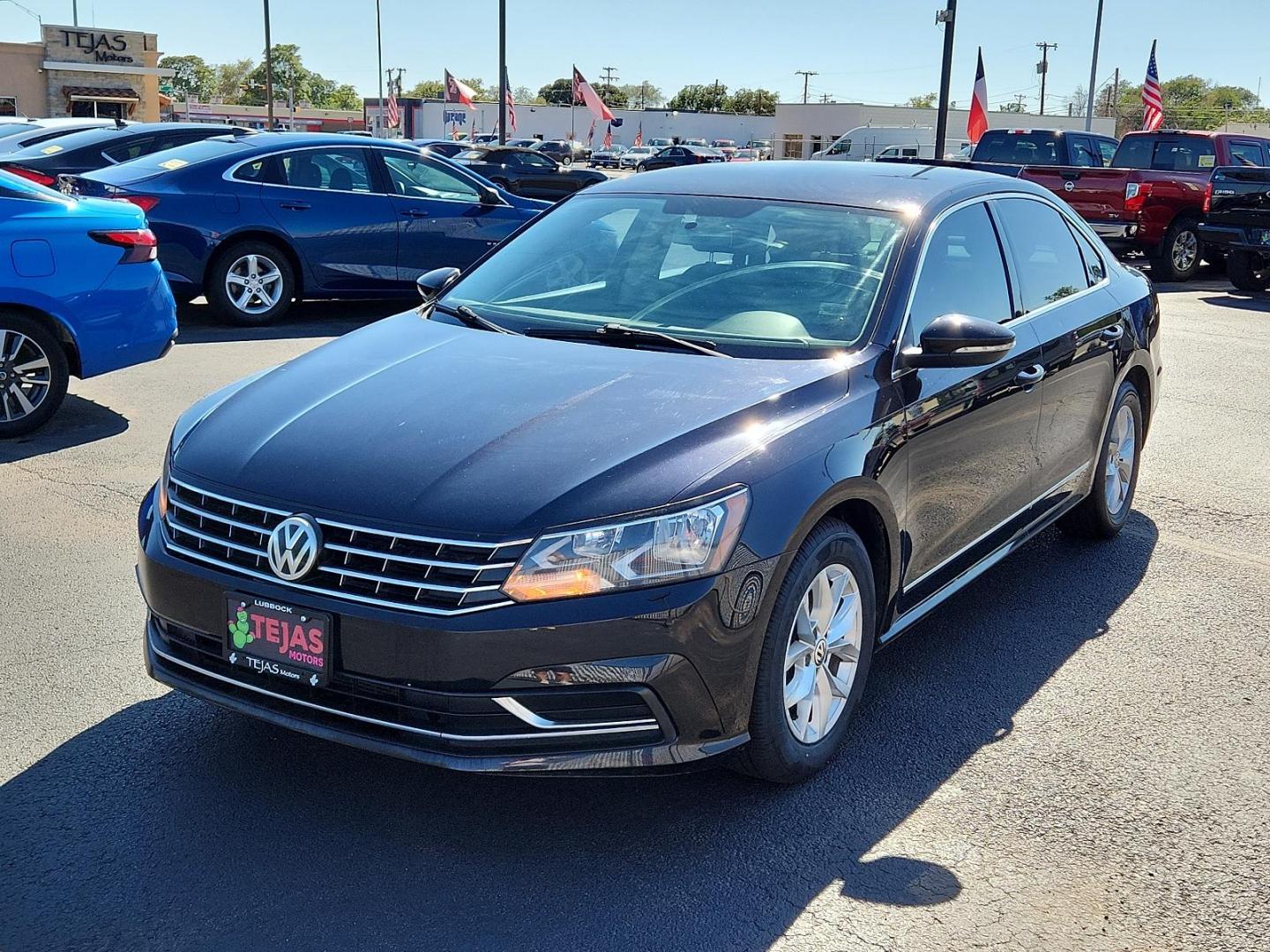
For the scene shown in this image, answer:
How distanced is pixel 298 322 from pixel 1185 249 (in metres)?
12.3

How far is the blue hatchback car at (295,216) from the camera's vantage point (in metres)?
10.7

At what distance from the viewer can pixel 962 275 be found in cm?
457

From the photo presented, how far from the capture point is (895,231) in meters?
4.38

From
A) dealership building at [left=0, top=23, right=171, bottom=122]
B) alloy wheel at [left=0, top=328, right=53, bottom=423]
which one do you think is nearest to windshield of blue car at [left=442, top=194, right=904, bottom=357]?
alloy wheel at [left=0, top=328, right=53, bottom=423]

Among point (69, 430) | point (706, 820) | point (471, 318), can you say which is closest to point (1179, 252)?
point (69, 430)

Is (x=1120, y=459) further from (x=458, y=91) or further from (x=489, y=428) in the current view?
(x=458, y=91)

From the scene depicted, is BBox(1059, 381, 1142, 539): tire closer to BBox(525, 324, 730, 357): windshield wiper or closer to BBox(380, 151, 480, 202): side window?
BBox(525, 324, 730, 357): windshield wiper

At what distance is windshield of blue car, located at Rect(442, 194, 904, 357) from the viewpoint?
4168 millimetres

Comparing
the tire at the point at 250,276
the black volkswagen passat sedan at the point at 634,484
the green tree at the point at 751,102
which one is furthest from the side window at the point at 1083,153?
the green tree at the point at 751,102

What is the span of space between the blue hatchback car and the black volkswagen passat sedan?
653 cm

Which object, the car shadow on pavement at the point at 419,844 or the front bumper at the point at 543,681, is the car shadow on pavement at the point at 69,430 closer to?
the car shadow on pavement at the point at 419,844

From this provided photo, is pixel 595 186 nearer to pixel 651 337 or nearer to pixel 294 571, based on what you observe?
pixel 651 337

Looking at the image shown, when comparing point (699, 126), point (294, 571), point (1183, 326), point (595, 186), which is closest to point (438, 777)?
point (294, 571)

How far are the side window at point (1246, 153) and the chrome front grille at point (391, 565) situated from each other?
60.4 ft
